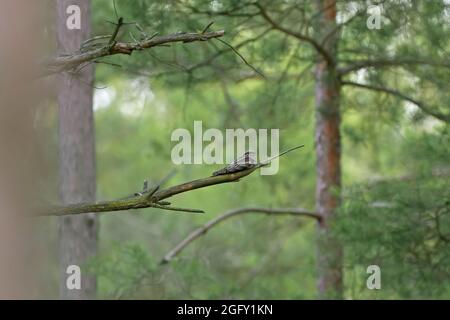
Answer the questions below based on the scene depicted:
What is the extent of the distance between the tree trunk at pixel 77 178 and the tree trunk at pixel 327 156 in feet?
8.60

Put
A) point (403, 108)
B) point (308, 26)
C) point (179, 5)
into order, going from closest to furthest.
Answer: point (179, 5)
point (308, 26)
point (403, 108)

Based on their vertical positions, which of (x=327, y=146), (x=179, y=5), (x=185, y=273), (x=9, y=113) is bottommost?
(x=185, y=273)

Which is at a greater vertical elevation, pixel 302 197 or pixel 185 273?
pixel 302 197

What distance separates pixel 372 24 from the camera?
29.6ft

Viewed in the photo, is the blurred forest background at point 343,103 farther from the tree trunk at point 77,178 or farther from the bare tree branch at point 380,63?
the tree trunk at point 77,178

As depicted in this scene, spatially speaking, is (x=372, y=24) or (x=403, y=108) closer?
(x=372, y=24)

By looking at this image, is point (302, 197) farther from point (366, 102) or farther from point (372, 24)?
point (372, 24)

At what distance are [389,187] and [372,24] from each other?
1655 millimetres

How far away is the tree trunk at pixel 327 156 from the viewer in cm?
996

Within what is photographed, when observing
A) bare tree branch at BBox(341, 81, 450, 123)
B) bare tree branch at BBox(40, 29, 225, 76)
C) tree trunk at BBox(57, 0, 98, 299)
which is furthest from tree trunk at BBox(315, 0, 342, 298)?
bare tree branch at BBox(40, 29, 225, 76)

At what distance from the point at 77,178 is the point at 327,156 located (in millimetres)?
3188

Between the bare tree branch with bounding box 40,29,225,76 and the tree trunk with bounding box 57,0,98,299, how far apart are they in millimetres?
4400

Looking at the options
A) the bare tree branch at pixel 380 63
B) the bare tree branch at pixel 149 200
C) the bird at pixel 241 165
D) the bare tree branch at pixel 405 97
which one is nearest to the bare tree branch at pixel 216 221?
the bare tree branch at pixel 405 97

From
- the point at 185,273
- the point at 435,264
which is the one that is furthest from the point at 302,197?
the point at 435,264
